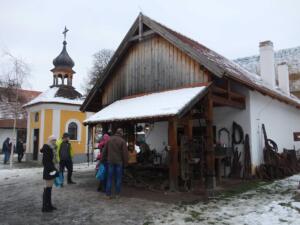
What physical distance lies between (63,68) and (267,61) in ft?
45.5

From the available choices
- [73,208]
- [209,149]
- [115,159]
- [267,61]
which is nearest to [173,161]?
[209,149]

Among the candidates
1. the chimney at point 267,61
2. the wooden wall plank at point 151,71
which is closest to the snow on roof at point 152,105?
the wooden wall plank at point 151,71

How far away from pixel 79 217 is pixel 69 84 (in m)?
17.1

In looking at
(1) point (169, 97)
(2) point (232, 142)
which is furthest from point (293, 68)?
(1) point (169, 97)

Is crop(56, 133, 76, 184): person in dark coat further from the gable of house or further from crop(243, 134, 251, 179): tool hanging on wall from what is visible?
crop(243, 134, 251, 179): tool hanging on wall

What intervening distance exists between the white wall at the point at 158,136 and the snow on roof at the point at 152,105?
2.58 meters

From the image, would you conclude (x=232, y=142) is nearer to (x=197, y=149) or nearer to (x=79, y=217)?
(x=197, y=149)

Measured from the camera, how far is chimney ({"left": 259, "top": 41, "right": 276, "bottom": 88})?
16656mm

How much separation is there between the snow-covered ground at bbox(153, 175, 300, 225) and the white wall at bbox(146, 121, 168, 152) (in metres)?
6.05

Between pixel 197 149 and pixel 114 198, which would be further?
pixel 197 149

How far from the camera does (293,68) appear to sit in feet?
90.1

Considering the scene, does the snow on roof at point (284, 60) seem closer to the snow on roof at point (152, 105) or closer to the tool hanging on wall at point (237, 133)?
the tool hanging on wall at point (237, 133)

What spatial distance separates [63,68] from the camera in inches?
849

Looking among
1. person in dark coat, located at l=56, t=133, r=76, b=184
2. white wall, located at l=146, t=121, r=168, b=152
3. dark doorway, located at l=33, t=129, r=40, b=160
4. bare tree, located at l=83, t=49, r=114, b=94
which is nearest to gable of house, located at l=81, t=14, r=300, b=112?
white wall, located at l=146, t=121, r=168, b=152
